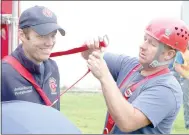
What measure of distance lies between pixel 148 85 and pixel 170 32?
1.42ft

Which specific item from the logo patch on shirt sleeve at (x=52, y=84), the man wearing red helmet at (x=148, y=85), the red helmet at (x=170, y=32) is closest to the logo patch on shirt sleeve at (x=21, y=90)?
the logo patch on shirt sleeve at (x=52, y=84)

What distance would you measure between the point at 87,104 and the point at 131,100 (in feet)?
25.7

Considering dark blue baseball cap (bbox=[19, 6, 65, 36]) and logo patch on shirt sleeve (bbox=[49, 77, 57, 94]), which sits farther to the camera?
logo patch on shirt sleeve (bbox=[49, 77, 57, 94])

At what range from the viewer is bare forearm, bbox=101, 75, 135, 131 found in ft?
9.73

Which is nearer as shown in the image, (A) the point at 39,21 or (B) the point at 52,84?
(A) the point at 39,21

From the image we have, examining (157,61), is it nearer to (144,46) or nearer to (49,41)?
(144,46)

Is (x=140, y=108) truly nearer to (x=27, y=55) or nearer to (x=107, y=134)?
(x=107, y=134)

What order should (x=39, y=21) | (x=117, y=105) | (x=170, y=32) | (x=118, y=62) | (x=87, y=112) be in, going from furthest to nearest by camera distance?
(x=87, y=112)
(x=118, y=62)
(x=170, y=32)
(x=39, y=21)
(x=117, y=105)

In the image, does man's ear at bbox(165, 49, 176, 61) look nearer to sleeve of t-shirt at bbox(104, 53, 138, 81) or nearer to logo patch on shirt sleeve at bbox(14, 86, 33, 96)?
sleeve of t-shirt at bbox(104, 53, 138, 81)

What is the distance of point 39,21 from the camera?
10.7ft

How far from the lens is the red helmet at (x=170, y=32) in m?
3.36

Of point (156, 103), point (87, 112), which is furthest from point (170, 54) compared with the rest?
point (87, 112)

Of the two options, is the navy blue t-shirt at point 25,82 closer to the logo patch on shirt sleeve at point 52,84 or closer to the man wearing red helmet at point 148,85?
the logo patch on shirt sleeve at point 52,84

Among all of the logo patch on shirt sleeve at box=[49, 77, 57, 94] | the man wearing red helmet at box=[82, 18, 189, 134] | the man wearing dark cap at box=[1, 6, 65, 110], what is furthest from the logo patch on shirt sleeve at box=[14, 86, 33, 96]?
the man wearing red helmet at box=[82, 18, 189, 134]
